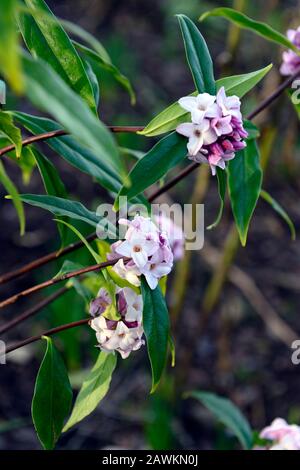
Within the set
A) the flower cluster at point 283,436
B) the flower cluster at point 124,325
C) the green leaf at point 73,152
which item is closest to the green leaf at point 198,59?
the green leaf at point 73,152

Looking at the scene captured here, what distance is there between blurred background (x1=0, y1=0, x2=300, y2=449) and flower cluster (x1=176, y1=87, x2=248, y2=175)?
99 centimetres

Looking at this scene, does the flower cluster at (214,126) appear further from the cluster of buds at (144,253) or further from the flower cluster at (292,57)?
the flower cluster at (292,57)

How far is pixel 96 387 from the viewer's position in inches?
44.9

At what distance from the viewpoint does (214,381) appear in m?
2.57

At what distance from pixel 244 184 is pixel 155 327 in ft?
1.00

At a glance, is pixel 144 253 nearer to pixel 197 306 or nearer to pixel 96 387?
pixel 96 387

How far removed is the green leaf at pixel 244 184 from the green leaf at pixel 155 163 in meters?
0.20

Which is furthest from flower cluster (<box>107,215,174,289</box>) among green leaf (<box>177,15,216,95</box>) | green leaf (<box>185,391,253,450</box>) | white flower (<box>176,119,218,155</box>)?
green leaf (<box>185,391,253,450</box>)

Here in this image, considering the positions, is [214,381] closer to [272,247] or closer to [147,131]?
[272,247]

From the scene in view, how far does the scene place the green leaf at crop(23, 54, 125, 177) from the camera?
0.61 meters

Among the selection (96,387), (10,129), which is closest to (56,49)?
(10,129)
